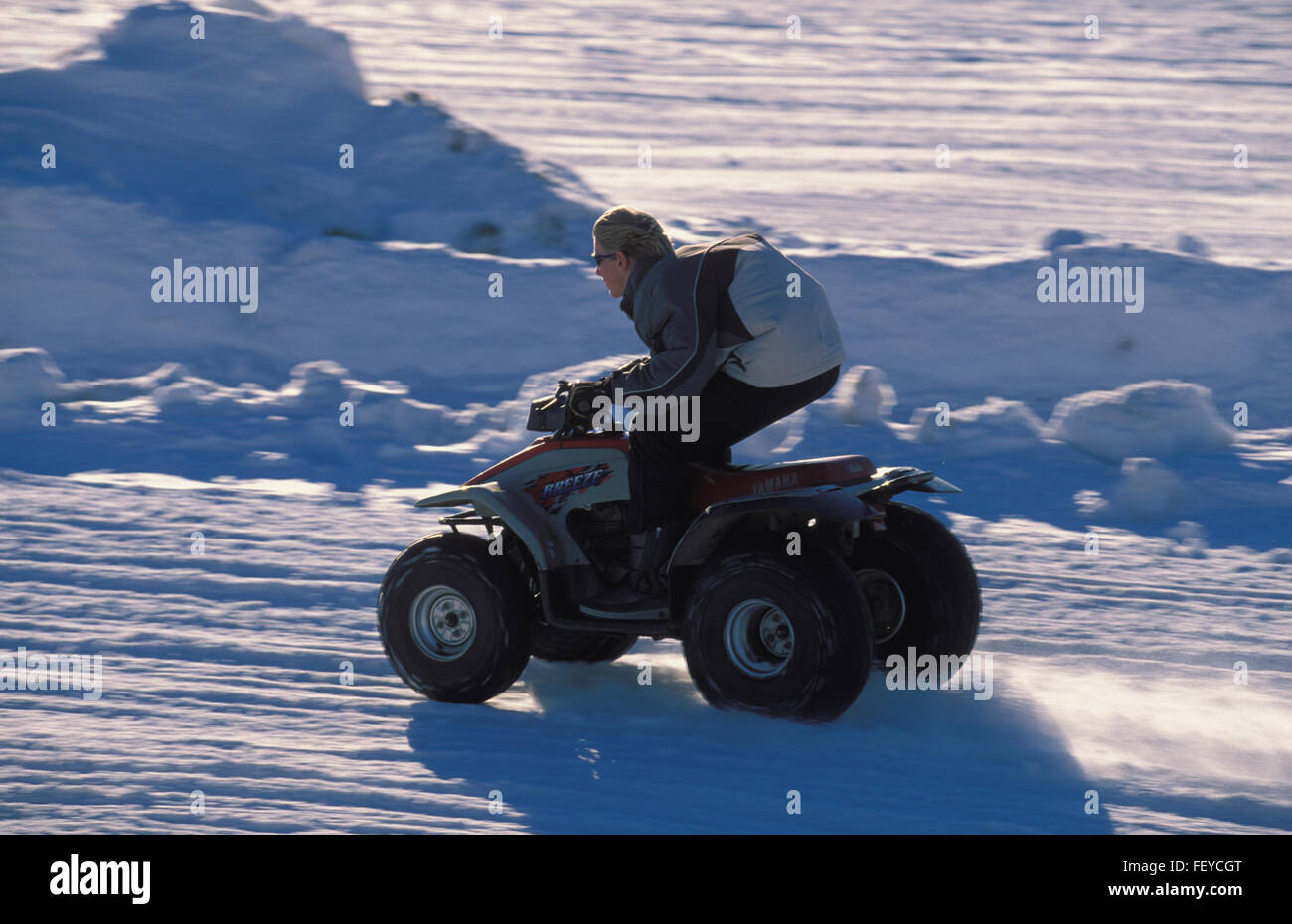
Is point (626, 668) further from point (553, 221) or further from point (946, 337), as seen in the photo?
point (553, 221)

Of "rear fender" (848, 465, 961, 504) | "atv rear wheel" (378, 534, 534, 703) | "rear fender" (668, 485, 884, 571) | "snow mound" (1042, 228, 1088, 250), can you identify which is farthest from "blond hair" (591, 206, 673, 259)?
"snow mound" (1042, 228, 1088, 250)

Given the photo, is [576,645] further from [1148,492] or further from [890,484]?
[1148,492]

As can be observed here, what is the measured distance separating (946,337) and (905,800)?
8.91 metres

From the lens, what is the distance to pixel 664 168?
1009 inches

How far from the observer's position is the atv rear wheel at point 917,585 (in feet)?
18.3

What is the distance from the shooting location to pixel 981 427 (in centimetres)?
1091

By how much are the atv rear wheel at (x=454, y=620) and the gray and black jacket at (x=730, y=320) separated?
3.04 feet

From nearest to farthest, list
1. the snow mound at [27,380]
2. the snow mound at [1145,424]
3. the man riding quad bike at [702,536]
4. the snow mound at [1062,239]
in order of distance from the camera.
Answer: the man riding quad bike at [702,536] < the snow mound at [1145,424] < the snow mound at [27,380] < the snow mound at [1062,239]

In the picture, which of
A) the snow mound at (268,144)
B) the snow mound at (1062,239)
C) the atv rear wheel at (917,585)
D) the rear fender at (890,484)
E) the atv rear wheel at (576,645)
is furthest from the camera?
the snow mound at (268,144)

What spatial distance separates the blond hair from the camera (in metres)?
5.35

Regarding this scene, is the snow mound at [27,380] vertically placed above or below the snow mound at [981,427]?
above

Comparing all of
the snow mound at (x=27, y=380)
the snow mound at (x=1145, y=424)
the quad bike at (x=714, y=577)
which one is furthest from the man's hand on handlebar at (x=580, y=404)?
the snow mound at (x=27, y=380)

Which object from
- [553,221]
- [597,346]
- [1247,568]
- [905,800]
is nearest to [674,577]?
[905,800]

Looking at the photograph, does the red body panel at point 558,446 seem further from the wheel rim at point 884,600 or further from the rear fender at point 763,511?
the wheel rim at point 884,600
